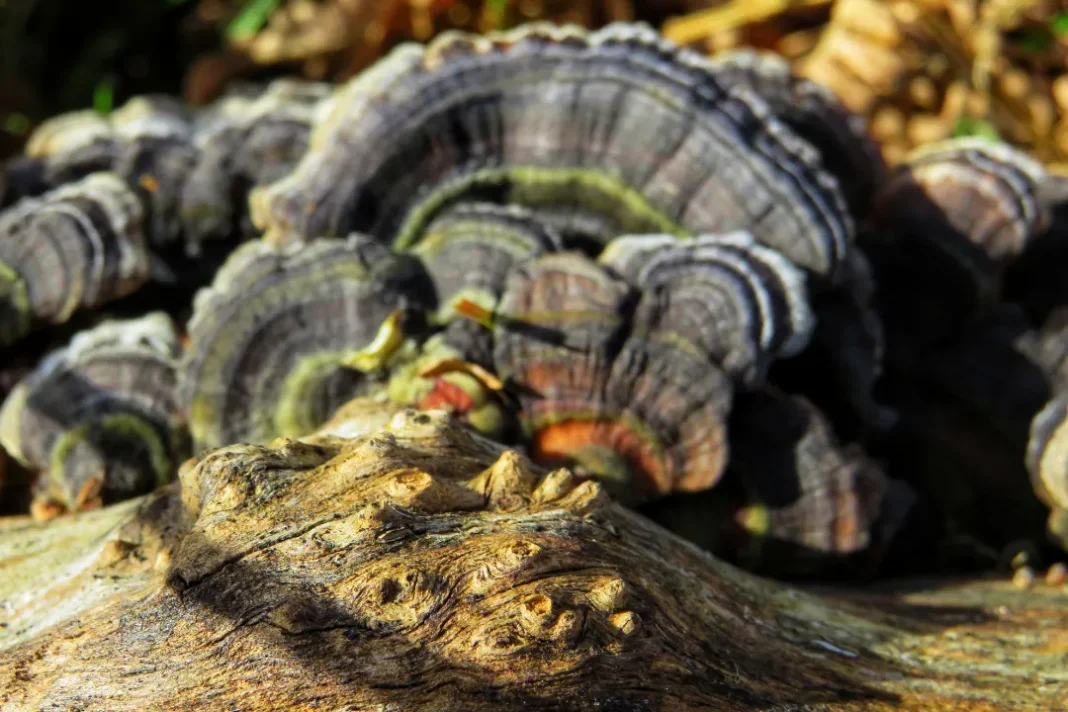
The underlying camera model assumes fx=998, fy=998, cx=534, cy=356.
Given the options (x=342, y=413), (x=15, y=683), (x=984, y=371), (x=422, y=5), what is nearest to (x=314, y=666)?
(x=15, y=683)

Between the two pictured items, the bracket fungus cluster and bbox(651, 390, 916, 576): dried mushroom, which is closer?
the bracket fungus cluster

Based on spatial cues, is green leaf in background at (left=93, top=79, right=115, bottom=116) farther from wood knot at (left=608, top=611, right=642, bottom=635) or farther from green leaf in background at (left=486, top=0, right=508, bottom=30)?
wood knot at (left=608, top=611, right=642, bottom=635)

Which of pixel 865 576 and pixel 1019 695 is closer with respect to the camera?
pixel 1019 695

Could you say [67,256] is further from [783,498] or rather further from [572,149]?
[783,498]

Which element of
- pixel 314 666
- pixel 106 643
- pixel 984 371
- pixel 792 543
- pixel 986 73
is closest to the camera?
pixel 314 666

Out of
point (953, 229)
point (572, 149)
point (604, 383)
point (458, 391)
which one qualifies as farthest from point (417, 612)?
point (953, 229)

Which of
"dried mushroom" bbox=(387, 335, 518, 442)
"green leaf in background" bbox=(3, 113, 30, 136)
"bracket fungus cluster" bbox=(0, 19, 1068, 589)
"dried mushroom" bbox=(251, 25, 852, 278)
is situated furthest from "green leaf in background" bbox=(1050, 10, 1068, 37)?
"green leaf in background" bbox=(3, 113, 30, 136)

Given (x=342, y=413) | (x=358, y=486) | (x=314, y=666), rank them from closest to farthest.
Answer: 1. (x=314, y=666)
2. (x=358, y=486)
3. (x=342, y=413)

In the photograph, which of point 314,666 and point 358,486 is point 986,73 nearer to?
point 358,486
